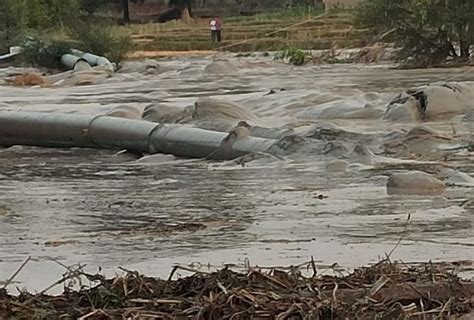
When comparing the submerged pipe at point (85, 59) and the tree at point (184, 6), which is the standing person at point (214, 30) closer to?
the submerged pipe at point (85, 59)

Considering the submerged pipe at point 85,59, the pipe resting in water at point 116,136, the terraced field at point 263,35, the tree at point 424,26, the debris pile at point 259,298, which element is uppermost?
the debris pile at point 259,298

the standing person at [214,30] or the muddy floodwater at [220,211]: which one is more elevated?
the muddy floodwater at [220,211]

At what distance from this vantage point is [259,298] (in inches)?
152

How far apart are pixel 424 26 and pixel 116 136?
15.3 meters

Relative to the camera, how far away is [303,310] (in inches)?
146

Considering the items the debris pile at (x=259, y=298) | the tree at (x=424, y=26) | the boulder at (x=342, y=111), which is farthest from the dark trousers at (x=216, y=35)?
the debris pile at (x=259, y=298)

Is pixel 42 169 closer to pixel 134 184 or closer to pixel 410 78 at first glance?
pixel 134 184

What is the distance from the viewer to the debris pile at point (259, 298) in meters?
3.74

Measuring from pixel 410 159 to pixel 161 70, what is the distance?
71.9 feet

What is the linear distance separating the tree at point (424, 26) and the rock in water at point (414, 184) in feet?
58.5

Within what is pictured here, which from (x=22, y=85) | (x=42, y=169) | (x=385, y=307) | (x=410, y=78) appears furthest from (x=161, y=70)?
(x=385, y=307)

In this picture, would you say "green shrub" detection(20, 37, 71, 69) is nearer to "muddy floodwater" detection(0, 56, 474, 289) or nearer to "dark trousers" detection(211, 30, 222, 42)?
"dark trousers" detection(211, 30, 222, 42)

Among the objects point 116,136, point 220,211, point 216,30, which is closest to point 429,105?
point 116,136

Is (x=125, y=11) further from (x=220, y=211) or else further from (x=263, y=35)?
(x=220, y=211)
